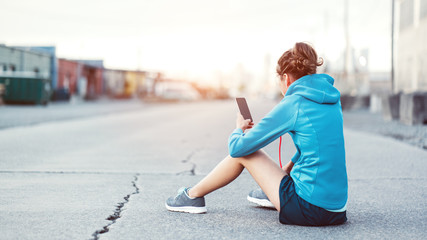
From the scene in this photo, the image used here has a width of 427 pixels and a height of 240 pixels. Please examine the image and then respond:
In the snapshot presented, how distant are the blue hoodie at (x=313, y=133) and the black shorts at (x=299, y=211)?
5 centimetres

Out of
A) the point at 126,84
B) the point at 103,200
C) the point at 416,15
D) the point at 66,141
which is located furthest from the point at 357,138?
the point at 126,84

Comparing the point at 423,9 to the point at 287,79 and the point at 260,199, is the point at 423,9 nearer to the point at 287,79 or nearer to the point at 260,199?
the point at 260,199

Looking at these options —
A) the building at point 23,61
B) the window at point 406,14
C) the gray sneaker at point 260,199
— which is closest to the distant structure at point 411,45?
the window at point 406,14

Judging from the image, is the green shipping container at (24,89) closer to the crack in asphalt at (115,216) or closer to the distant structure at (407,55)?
the distant structure at (407,55)

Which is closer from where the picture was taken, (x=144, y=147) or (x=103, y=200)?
(x=103, y=200)

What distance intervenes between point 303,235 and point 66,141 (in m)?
7.37

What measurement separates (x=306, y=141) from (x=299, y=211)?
488 millimetres

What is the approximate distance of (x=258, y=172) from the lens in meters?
3.54

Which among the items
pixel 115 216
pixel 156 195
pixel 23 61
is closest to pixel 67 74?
pixel 23 61

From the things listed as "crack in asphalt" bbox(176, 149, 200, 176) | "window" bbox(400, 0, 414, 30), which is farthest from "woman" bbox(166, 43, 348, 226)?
"window" bbox(400, 0, 414, 30)

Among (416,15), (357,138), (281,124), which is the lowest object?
(357,138)

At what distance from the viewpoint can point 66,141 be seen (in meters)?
9.77

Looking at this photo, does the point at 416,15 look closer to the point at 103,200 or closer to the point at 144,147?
the point at 144,147

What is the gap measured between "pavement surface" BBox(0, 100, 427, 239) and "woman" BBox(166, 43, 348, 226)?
191 mm
